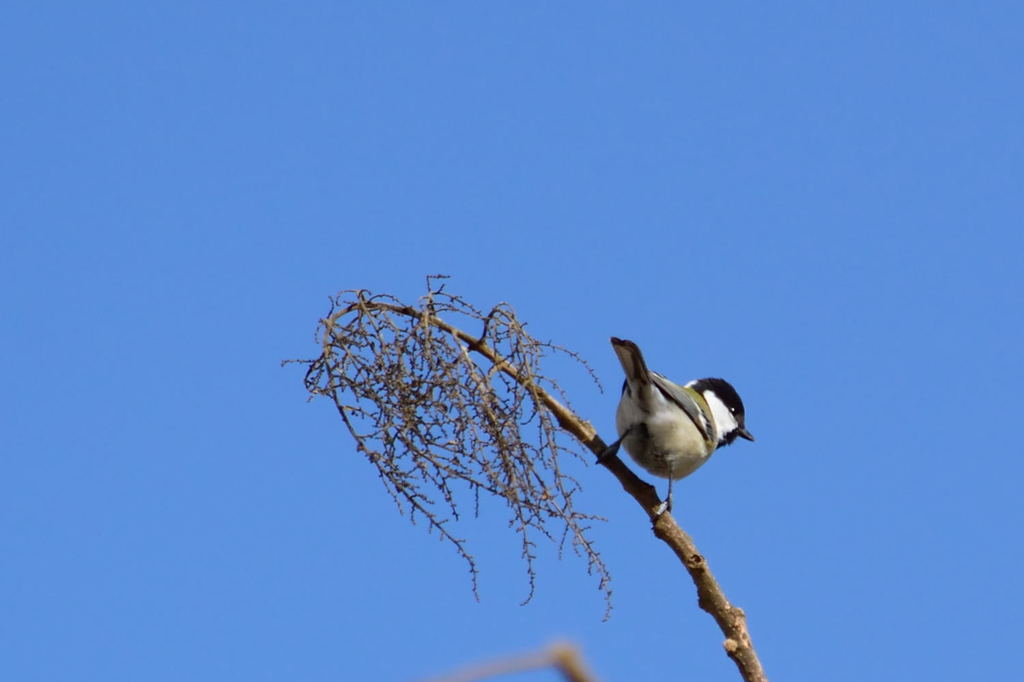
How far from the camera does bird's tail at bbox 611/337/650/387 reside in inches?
257

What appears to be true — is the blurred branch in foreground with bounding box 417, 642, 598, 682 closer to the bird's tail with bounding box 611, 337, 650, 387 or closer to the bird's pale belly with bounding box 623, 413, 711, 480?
the bird's tail with bounding box 611, 337, 650, 387

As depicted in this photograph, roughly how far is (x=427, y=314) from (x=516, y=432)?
0.54 meters

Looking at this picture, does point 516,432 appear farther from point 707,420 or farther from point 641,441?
point 707,420

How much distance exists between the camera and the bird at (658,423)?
22.4 ft

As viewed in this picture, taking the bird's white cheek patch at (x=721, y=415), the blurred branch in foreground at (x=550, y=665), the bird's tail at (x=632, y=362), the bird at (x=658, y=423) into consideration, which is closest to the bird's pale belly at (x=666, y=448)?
→ the bird at (x=658, y=423)

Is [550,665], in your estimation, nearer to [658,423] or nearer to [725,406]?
[658,423]

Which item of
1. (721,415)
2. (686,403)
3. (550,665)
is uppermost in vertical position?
(721,415)

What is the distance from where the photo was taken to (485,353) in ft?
13.8

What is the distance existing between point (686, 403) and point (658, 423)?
15.6 inches

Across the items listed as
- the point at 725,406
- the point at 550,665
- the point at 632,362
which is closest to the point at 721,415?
the point at 725,406

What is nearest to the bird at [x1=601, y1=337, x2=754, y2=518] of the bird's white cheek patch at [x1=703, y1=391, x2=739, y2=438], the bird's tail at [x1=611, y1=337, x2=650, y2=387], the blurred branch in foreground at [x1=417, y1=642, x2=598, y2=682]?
the bird's tail at [x1=611, y1=337, x2=650, y2=387]

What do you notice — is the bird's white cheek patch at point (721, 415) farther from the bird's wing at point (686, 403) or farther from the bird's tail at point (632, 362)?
the bird's tail at point (632, 362)

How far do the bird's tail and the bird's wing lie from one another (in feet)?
0.29

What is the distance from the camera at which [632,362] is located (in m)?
6.74
